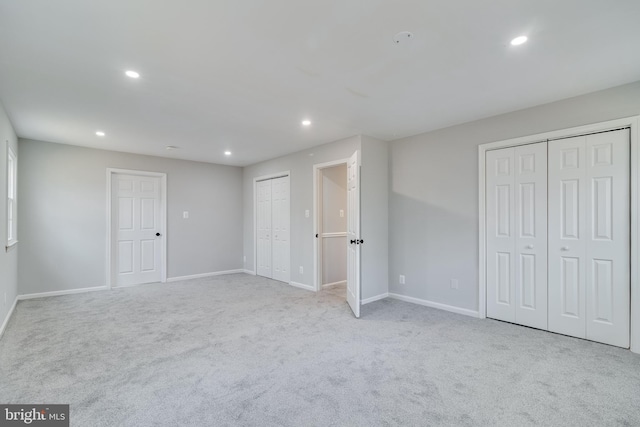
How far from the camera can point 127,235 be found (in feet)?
18.0

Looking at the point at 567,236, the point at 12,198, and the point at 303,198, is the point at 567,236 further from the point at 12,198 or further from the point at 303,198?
the point at 12,198

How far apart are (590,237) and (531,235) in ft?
1.64

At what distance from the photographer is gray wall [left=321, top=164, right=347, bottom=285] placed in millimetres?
5273

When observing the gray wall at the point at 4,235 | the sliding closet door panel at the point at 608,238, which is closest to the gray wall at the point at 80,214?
the gray wall at the point at 4,235

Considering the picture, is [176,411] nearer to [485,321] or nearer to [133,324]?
[133,324]

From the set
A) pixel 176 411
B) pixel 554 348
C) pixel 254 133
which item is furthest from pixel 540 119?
pixel 176 411

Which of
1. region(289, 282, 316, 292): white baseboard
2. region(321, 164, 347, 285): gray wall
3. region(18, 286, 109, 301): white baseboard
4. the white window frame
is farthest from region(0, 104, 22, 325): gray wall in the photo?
region(321, 164, 347, 285): gray wall

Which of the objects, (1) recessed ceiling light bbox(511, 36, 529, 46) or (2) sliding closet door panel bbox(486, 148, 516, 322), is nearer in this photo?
(1) recessed ceiling light bbox(511, 36, 529, 46)

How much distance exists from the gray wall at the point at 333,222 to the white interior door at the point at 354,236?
1032 millimetres

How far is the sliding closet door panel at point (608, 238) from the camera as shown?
282 cm

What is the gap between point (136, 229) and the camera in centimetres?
558

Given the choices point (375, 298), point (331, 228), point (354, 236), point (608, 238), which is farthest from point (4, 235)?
point (608, 238)

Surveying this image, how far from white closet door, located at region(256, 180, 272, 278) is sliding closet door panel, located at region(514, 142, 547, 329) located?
14.2ft

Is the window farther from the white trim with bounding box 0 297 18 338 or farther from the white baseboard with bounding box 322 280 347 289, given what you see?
the white baseboard with bounding box 322 280 347 289
